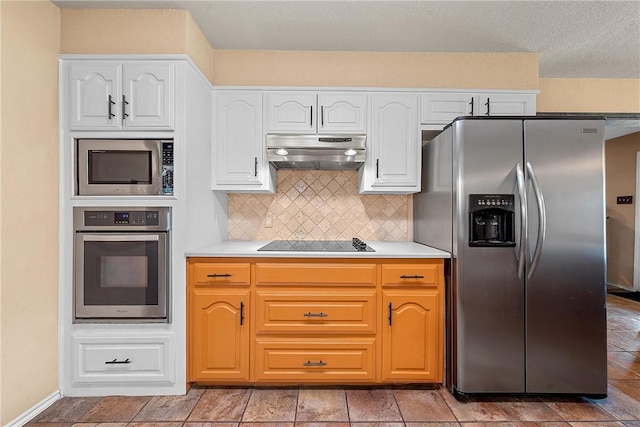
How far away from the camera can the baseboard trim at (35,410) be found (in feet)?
6.13

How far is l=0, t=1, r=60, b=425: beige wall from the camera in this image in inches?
70.8

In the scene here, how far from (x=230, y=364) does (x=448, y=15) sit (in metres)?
2.78

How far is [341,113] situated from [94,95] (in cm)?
170

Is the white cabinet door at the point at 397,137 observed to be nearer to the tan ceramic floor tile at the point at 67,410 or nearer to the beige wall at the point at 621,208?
the tan ceramic floor tile at the point at 67,410

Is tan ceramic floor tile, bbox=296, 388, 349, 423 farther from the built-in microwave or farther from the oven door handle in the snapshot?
the built-in microwave

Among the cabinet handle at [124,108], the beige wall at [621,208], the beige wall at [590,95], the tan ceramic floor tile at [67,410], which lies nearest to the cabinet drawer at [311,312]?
the tan ceramic floor tile at [67,410]

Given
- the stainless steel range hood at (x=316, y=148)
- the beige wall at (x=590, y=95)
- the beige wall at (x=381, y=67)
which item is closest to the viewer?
the stainless steel range hood at (x=316, y=148)

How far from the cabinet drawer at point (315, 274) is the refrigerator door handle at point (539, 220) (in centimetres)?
97

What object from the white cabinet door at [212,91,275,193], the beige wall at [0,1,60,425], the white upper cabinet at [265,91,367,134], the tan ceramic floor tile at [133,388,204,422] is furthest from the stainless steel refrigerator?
the beige wall at [0,1,60,425]

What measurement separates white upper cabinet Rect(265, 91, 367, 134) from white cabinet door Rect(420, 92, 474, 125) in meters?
0.48

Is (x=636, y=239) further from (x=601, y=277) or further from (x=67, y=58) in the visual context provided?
(x=67, y=58)

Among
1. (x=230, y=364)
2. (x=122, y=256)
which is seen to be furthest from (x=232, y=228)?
(x=230, y=364)

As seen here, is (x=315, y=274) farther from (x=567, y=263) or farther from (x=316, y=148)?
(x=567, y=263)

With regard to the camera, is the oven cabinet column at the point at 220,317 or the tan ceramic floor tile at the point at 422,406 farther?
the oven cabinet column at the point at 220,317
